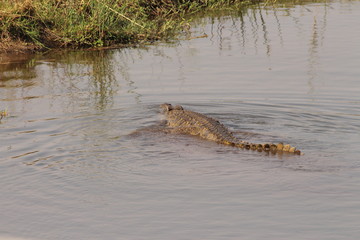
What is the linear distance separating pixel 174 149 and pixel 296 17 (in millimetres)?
9457

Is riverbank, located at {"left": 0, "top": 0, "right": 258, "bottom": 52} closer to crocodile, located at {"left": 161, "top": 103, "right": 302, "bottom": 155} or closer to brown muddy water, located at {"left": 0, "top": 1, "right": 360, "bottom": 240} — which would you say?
brown muddy water, located at {"left": 0, "top": 1, "right": 360, "bottom": 240}

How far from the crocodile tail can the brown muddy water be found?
0.10m

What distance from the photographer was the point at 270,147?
24.7 ft

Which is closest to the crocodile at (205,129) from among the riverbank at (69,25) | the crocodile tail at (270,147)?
the crocodile tail at (270,147)

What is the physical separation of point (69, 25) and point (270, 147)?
7.26 m

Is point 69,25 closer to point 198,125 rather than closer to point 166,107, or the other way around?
point 166,107

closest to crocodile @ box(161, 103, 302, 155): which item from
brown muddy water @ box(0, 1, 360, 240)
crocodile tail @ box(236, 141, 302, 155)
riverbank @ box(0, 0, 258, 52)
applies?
crocodile tail @ box(236, 141, 302, 155)

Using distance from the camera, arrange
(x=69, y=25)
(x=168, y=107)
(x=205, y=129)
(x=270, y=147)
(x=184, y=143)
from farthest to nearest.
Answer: (x=69, y=25), (x=168, y=107), (x=205, y=129), (x=184, y=143), (x=270, y=147)

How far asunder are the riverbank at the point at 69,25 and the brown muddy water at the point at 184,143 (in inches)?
17.4

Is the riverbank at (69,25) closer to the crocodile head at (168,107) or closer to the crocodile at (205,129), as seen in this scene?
the crocodile head at (168,107)

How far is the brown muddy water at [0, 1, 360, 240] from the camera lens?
5793mm

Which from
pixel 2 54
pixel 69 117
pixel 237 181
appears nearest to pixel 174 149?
pixel 237 181

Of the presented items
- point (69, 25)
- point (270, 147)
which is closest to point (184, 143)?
point (270, 147)

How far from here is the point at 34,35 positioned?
44.0 ft
